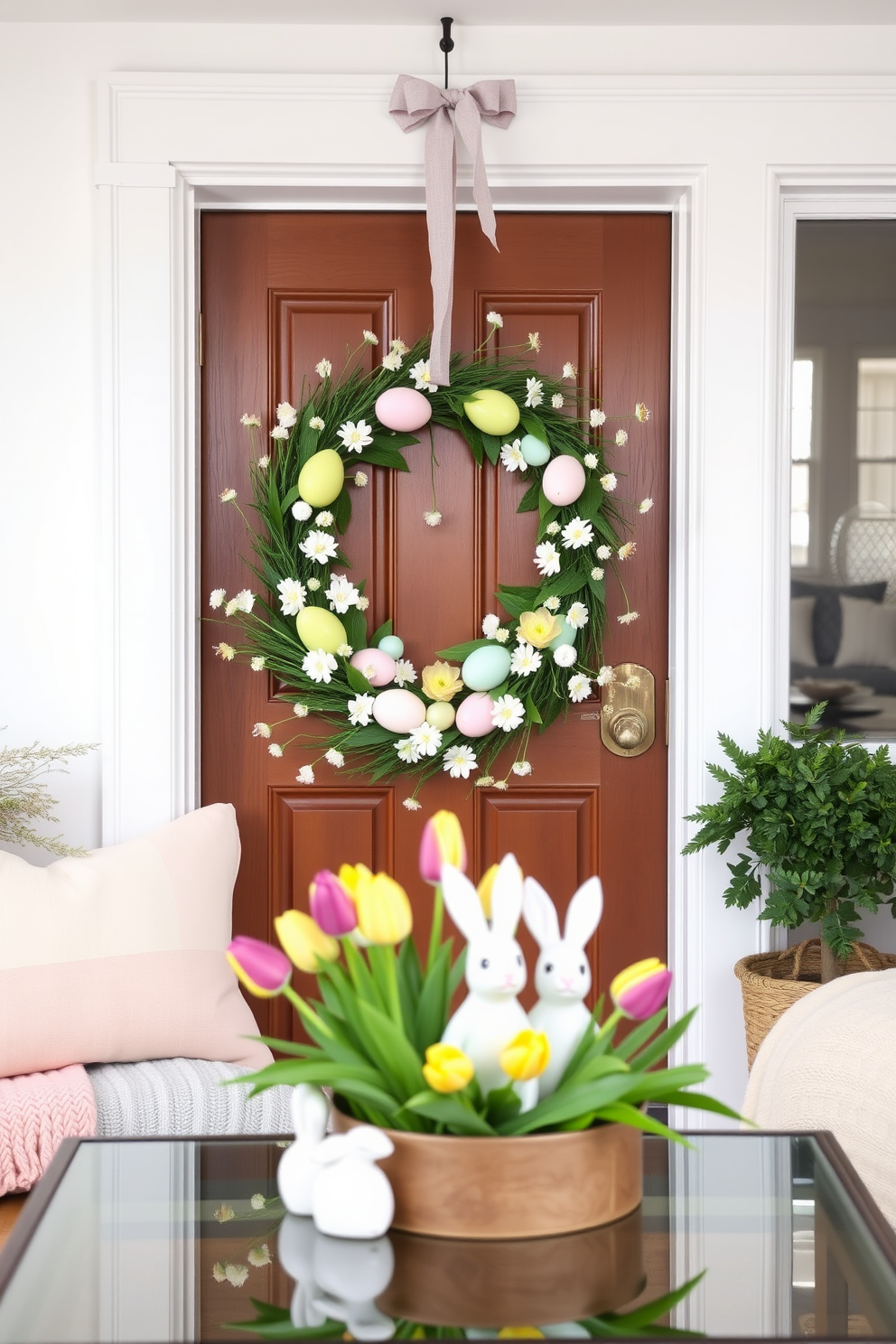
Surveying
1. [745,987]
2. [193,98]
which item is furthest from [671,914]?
[193,98]

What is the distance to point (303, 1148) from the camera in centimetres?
98

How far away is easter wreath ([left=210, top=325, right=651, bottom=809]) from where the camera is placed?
229 centimetres

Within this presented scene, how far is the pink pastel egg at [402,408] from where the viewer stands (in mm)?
2303

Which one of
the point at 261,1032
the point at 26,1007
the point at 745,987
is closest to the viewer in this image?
the point at 26,1007

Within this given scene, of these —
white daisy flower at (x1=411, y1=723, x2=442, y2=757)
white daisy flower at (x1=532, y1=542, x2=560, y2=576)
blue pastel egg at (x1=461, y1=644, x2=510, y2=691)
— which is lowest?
white daisy flower at (x1=411, y1=723, x2=442, y2=757)

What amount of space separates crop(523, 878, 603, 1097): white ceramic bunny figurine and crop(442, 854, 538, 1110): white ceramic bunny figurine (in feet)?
0.08

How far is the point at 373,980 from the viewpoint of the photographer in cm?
100

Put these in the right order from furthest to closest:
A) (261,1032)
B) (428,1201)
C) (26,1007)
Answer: (261,1032) < (26,1007) < (428,1201)

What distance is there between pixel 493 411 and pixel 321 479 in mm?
359

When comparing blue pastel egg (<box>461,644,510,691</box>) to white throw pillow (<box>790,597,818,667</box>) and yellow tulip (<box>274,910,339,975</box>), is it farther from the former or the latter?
yellow tulip (<box>274,910,339,975</box>)

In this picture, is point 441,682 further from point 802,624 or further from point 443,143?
point 443,143

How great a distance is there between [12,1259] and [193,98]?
205cm

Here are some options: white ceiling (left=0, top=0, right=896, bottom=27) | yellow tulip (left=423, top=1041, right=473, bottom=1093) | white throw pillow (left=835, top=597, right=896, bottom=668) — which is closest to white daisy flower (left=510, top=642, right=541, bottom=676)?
white throw pillow (left=835, top=597, right=896, bottom=668)

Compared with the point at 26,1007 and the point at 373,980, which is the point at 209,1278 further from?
the point at 26,1007
